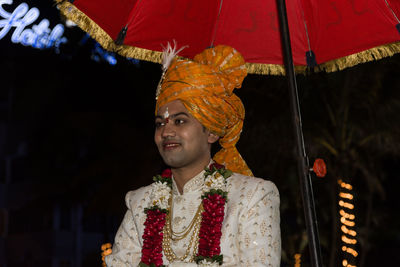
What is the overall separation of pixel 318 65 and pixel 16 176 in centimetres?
1958

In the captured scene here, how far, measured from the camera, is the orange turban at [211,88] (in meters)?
3.66

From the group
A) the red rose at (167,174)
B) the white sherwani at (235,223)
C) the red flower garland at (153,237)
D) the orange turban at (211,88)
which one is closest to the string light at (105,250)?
the white sherwani at (235,223)

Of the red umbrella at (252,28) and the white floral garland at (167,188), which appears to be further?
the red umbrella at (252,28)

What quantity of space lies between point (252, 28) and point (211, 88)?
848 mm

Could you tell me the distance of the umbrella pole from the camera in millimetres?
2809

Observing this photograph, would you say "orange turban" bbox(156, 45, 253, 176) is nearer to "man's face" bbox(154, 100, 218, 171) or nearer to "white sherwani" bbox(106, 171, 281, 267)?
"man's face" bbox(154, 100, 218, 171)

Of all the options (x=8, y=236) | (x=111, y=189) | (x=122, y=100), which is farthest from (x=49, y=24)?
(x=8, y=236)

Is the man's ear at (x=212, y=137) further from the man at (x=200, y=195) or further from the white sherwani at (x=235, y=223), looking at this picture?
the white sherwani at (x=235, y=223)

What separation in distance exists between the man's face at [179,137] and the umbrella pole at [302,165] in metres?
0.86

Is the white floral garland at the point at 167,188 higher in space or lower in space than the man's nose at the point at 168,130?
lower

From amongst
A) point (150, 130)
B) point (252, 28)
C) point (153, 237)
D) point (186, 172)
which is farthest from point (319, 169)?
point (150, 130)

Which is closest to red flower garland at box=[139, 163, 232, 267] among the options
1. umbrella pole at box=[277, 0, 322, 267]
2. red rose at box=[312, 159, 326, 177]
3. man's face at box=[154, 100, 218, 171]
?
man's face at box=[154, 100, 218, 171]

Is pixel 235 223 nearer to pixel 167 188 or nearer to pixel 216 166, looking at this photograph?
pixel 216 166

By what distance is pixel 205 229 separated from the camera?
3475mm
